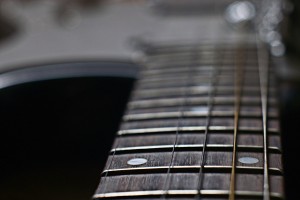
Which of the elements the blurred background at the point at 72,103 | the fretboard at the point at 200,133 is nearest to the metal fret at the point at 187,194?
the fretboard at the point at 200,133

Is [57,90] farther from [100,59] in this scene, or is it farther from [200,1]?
[200,1]

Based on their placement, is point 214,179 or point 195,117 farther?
point 195,117

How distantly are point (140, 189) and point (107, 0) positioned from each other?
44.7 inches

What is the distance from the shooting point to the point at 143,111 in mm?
928

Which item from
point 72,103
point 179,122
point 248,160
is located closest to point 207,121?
point 179,122

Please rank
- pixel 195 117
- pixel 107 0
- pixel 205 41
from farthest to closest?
pixel 107 0, pixel 205 41, pixel 195 117

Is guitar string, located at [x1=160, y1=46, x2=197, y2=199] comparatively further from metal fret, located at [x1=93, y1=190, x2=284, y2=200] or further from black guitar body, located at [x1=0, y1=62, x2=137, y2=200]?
black guitar body, located at [x1=0, y1=62, x2=137, y2=200]

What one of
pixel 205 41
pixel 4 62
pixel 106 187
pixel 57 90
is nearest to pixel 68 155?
pixel 57 90

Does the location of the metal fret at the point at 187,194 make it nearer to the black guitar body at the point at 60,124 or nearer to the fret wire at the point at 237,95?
the fret wire at the point at 237,95

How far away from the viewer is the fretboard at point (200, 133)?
66 centimetres

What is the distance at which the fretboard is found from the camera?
0.66 meters

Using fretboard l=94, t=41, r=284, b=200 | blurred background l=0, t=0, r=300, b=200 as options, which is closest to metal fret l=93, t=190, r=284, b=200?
fretboard l=94, t=41, r=284, b=200

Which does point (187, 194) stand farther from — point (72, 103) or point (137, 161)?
point (72, 103)

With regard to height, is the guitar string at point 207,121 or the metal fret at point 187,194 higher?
the guitar string at point 207,121
